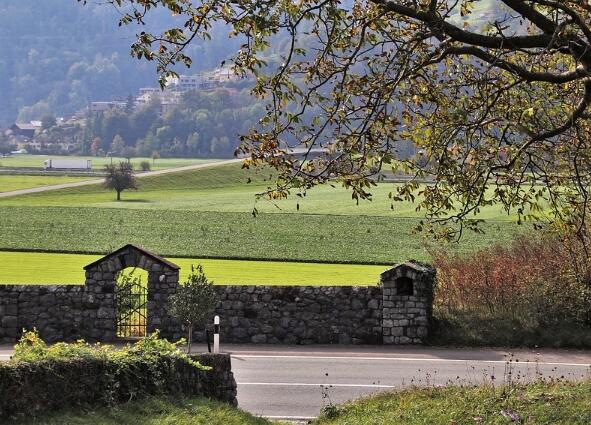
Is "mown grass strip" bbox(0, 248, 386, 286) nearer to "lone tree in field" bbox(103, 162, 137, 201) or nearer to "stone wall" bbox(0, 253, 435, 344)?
"stone wall" bbox(0, 253, 435, 344)

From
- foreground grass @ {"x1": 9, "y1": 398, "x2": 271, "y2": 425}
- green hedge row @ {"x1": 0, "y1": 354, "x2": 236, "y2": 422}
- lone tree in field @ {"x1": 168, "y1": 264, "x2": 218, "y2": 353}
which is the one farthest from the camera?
lone tree in field @ {"x1": 168, "y1": 264, "x2": 218, "y2": 353}

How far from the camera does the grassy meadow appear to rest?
4959 cm

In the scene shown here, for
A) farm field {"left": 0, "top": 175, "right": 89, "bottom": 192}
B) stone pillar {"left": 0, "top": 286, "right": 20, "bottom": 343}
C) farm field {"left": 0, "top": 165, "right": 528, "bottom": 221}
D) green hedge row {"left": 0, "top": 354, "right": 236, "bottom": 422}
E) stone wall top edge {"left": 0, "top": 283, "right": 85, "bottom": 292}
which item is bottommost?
green hedge row {"left": 0, "top": 354, "right": 236, "bottom": 422}

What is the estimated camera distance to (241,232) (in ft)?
208

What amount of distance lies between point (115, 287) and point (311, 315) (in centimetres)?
497

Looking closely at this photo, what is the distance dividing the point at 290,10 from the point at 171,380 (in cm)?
492

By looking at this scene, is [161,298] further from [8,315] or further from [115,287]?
[8,315]

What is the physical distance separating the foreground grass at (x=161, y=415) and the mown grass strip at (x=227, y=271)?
23.3 metres

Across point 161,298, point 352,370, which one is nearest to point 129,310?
point 161,298

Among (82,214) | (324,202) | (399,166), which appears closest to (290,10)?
(399,166)

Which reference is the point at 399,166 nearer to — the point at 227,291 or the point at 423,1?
the point at 423,1

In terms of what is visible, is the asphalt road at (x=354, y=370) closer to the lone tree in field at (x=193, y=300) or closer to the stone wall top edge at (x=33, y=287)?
the lone tree in field at (x=193, y=300)

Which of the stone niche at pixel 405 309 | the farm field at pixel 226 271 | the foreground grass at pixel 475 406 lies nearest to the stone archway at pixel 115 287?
the stone niche at pixel 405 309

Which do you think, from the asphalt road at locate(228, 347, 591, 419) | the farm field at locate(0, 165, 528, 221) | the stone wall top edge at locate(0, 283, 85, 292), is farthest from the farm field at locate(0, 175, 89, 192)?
the asphalt road at locate(228, 347, 591, 419)
